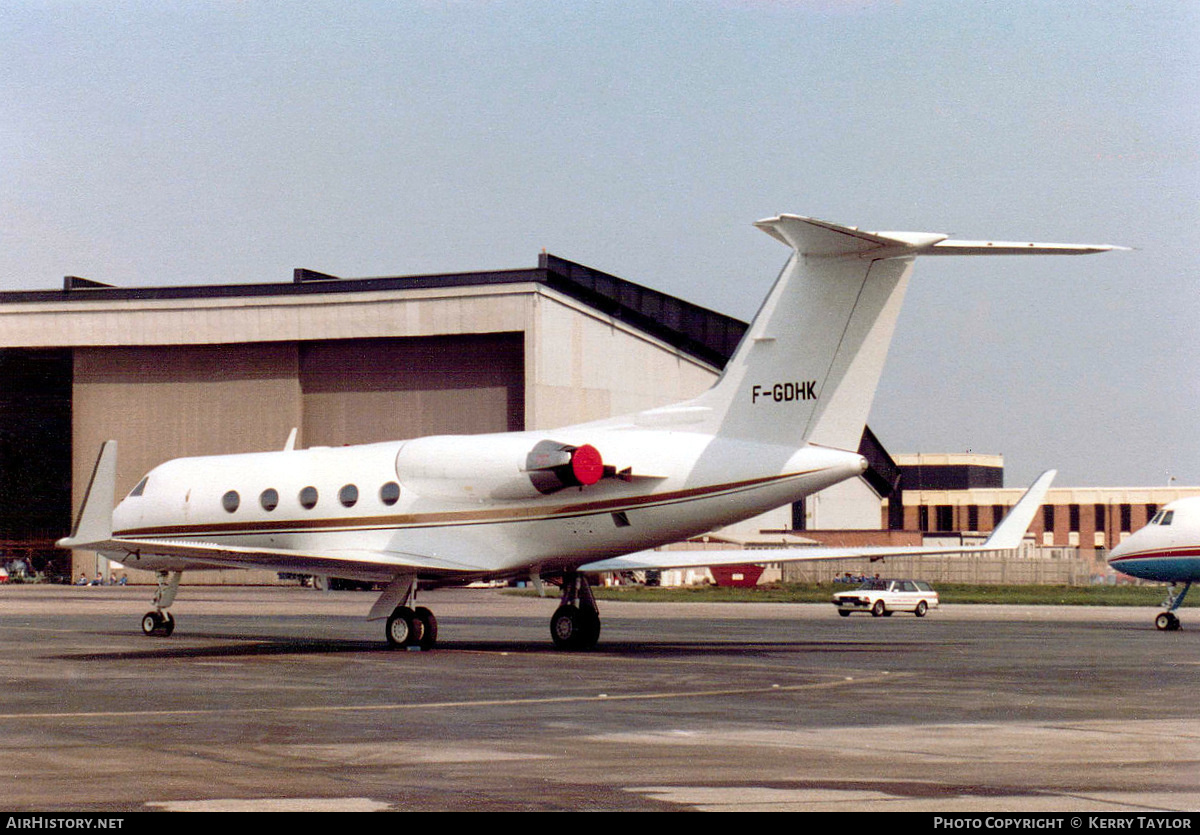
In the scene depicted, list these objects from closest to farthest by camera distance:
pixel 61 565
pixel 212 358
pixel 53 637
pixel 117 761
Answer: pixel 117 761 → pixel 53 637 → pixel 212 358 → pixel 61 565

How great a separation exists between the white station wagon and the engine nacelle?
23.2 metres

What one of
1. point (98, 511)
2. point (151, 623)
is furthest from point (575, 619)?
point (151, 623)

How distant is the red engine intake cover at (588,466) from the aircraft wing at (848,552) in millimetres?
2471

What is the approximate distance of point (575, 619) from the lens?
2452 cm

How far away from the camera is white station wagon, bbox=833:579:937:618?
45.0 m

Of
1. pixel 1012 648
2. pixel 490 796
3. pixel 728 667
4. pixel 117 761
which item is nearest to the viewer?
pixel 490 796

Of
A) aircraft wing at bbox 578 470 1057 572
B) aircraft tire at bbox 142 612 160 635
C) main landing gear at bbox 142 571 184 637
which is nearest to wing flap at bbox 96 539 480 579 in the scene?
A: aircraft wing at bbox 578 470 1057 572

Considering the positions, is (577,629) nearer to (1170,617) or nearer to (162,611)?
(162,611)

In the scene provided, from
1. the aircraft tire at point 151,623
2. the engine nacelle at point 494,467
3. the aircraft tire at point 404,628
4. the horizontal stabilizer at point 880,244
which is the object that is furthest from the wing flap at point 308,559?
the horizontal stabilizer at point 880,244

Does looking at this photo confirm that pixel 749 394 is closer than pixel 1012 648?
Yes

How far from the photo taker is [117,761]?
34.2 ft

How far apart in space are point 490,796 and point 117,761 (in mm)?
3267

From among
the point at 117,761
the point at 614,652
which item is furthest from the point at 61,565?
the point at 117,761

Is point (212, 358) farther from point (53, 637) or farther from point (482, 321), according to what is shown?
point (53, 637)
